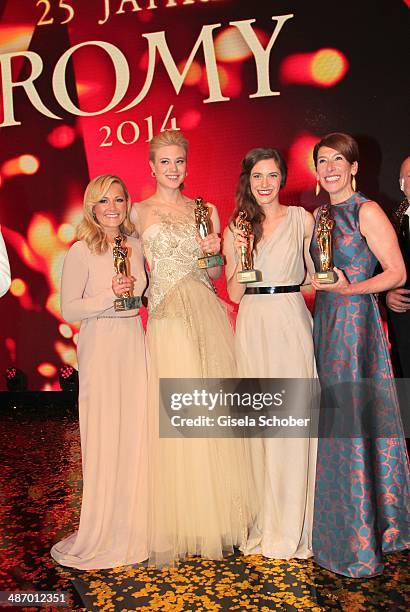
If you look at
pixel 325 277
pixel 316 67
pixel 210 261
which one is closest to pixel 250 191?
pixel 210 261

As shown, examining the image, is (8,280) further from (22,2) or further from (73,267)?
(22,2)

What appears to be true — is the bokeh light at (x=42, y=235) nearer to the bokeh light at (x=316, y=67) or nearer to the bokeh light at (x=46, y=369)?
the bokeh light at (x=46, y=369)

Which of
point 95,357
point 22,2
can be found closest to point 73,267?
point 95,357

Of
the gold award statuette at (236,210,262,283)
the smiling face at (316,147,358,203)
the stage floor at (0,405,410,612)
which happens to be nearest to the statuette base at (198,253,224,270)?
the gold award statuette at (236,210,262,283)

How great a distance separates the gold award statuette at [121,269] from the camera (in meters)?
3.01

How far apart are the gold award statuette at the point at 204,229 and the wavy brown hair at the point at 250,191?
5.4 inches

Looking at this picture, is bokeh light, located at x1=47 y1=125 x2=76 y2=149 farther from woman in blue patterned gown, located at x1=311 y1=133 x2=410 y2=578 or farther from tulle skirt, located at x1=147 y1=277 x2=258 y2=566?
woman in blue patterned gown, located at x1=311 y1=133 x2=410 y2=578

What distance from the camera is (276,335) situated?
311 cm

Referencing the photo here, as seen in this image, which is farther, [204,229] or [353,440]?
[204,229]

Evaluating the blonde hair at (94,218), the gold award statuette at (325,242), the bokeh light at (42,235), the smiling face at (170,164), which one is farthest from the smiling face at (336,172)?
the bokeh light at (42,235)

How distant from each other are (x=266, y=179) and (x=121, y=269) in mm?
785

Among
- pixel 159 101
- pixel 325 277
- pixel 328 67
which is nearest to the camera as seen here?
pixel 325 277

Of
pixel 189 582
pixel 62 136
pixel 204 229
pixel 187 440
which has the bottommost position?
pixel 189 582

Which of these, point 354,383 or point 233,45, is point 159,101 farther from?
point 354,383
